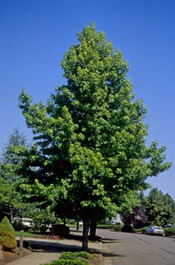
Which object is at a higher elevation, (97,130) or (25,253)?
(97,130)

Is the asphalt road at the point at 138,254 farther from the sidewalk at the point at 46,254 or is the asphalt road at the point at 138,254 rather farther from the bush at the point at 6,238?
the bush at the point at 6,238

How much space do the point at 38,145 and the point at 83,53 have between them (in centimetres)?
551

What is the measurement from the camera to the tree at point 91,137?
14.4 meters

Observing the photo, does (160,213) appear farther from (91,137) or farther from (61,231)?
(91,137)

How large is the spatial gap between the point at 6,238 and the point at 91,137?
233 inches

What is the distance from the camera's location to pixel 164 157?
16.8 metres

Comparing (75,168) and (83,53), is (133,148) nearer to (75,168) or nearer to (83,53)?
(75,168)

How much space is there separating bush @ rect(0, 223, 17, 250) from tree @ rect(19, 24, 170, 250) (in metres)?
2.07

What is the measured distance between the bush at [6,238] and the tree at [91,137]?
2.07 m

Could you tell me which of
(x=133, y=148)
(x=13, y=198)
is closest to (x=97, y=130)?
(x=133, y=148)

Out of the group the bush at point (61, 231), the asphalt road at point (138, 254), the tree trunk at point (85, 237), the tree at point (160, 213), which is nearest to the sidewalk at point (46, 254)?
the tree trunk at point (85, 237)

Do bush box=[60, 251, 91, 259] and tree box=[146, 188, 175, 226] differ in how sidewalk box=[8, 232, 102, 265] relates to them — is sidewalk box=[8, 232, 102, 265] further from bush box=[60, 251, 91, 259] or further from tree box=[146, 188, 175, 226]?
tree box=[146, 188, 175, 226]

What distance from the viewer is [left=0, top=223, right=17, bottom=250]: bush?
1417 centimetres

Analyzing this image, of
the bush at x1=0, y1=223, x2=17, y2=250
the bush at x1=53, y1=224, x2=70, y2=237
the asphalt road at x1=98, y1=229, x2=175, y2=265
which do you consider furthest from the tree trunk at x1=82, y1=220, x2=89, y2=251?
the bush at x1=53, y1=224, x2=70, y2=237
